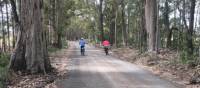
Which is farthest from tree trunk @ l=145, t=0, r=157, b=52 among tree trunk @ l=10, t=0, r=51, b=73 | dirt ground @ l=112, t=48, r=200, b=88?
tree trunk @ l=10, t=0, r=51, b=73

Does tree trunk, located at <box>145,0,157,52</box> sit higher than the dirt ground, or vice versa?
tree trunk, located at <box>145,0,157,52</box>

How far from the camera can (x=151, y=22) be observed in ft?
91.4

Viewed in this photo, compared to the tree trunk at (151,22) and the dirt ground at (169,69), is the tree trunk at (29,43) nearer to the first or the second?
the dirt ground at (169,69)

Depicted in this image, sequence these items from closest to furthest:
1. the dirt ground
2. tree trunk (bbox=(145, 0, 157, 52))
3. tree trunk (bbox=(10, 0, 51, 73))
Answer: the dirt ground → tree trunk (bbox=(10, 0, 51, 73)) → tree trunk (bbox=(145, 0, 157, 52))

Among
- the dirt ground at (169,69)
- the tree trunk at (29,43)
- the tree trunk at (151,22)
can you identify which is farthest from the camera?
the tree trunk at (151,22)

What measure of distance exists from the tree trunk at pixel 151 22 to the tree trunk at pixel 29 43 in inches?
520

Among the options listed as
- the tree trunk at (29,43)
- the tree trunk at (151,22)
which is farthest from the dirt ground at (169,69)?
the tree trunk at (29,43)

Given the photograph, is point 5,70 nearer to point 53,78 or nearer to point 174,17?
point 53,78

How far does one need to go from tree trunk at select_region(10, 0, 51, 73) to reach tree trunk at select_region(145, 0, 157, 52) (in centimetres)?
1321

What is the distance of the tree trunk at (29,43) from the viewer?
1608 centimetres

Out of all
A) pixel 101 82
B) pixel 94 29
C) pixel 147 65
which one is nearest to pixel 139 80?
pixel 101 82

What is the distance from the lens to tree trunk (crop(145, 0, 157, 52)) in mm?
27531

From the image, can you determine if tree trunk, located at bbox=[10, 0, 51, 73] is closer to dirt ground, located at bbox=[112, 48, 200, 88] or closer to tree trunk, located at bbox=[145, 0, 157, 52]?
dirt ground, located at bbox=[112, 48, 200, 88]

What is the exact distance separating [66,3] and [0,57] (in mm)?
28342
